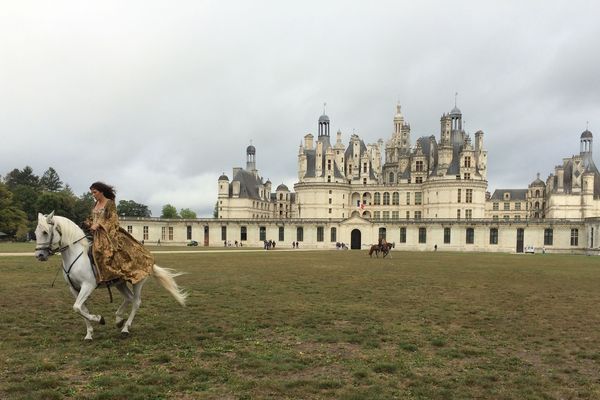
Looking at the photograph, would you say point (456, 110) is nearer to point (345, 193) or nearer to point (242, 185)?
point (345, 193)

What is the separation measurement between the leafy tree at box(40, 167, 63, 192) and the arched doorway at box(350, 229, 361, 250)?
268 feet

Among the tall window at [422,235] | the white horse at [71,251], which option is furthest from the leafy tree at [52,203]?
the white horse at [71,251]

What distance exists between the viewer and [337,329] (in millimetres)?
10961

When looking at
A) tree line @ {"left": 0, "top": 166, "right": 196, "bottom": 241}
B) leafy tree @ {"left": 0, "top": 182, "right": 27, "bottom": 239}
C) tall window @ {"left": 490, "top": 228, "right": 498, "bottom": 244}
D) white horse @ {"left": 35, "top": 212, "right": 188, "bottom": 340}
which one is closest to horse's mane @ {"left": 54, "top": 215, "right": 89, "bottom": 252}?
white horse @ {"left": 35, "top": 212, "right": 188, "bottom": 340}

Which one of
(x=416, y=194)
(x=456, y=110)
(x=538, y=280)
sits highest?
(x=456, y=110)

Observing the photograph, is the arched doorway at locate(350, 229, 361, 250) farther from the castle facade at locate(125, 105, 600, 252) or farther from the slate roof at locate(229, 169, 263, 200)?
the slate roof at locate(229, 169, 263, 200)

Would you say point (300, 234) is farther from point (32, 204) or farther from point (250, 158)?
point (32, 204)

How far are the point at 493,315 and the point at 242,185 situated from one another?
89.2 metres

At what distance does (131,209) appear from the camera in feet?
418

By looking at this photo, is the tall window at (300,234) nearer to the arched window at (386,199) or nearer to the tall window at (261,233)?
the tall window at (261,233)

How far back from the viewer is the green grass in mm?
6902

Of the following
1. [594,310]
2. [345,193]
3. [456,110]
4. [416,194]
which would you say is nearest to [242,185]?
[345,193]

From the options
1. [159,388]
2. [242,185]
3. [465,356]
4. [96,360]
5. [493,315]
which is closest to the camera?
[159,388]

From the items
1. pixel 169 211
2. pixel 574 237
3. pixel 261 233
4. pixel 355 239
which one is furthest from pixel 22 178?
pixel 574 237
